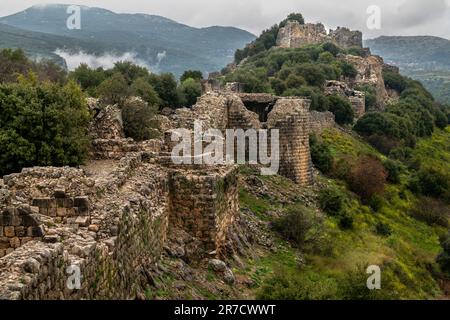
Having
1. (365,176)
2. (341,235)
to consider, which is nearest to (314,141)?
(365,176)

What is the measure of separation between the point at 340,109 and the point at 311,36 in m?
49.0

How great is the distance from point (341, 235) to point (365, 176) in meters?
10.6

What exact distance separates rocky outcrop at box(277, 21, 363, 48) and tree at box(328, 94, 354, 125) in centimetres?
4022

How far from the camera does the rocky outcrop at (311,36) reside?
92062 millimetres

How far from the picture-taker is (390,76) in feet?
290

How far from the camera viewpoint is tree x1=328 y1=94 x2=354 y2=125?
5034 centimetres

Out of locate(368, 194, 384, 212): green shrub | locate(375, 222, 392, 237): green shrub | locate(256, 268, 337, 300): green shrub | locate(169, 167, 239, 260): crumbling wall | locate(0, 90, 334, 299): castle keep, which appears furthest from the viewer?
locate(368, 194, 384, 212): green shrub

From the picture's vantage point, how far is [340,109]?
165ft

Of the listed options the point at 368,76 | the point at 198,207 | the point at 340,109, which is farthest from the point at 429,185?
the point at 368,76

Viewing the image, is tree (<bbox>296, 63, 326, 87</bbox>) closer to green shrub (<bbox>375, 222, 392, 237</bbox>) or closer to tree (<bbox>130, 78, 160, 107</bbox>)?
tree (<bbox>130, 78, 160, 107</bbox>)

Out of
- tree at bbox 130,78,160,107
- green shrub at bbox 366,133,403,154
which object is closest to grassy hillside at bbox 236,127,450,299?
tree at bbox 130,78,160,107

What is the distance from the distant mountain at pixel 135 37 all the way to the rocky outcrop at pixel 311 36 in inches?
762
